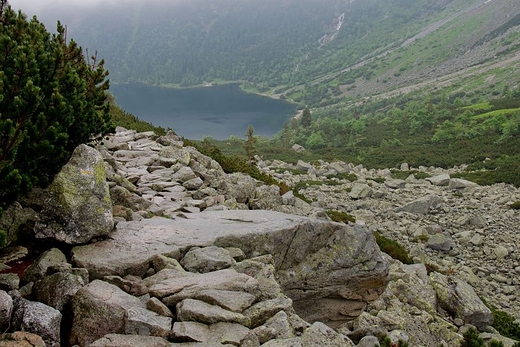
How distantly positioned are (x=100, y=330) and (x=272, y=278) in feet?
12.2

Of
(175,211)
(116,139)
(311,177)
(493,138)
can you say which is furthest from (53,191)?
(493,138)

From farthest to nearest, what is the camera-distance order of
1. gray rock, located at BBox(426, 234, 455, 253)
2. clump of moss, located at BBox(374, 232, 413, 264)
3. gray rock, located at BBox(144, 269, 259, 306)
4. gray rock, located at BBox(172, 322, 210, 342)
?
gray rock, located at BBox(426, 234, 455, 253)
clump of moss, located at BBox(374, 232, 413, 264)
gray rock, located at BBox(144, 269, 259, 306)
gray rock, located at BBox(172, 322, 210, 342)

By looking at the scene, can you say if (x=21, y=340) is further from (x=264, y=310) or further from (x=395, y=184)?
(x=395, y=184)

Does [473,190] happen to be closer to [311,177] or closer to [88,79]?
[311,177]

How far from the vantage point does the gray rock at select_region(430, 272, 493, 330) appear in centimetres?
1573

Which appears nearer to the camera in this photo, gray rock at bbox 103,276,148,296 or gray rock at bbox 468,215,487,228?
gray rock at bbox 103,276,148,296

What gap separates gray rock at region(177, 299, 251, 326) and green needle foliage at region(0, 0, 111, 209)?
152 inches

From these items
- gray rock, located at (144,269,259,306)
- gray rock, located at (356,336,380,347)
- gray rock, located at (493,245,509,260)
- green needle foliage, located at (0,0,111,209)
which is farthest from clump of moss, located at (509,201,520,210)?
green needle foliage, located at (0,0,111,209)

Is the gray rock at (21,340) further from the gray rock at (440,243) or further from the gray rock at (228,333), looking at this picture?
the gray rock at (440,243)

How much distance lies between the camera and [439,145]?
→ 2680 inches

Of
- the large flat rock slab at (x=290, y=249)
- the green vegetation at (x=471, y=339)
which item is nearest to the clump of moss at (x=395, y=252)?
the green vegetation at (x=471, y=339)

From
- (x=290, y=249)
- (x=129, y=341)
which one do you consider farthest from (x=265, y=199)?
(x=129, y=341)

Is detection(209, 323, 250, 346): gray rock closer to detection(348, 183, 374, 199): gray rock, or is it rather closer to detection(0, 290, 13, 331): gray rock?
detection(0, 290, 13, 331): gray rock

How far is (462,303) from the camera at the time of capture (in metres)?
16.0
